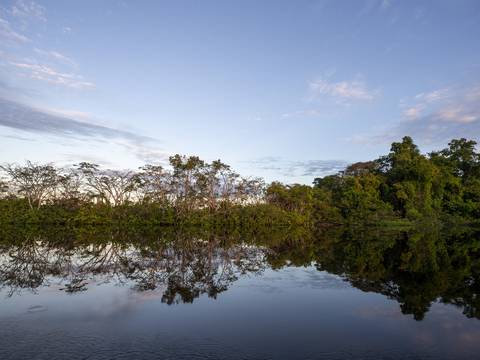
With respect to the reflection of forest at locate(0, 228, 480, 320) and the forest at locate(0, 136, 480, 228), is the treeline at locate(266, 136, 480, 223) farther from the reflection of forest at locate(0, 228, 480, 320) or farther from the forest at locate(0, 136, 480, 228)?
the reflection of forest at locate(0, 228, 480, 320)

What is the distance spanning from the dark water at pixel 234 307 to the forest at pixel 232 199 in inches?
846

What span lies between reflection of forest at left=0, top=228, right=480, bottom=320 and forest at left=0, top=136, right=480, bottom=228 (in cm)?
1635

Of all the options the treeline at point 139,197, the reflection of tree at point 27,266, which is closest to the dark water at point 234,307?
the reflection of tree at point 27,266

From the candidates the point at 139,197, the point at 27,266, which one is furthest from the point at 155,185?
the point at 27,266

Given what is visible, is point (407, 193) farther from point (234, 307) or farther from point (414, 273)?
point (234, 307)

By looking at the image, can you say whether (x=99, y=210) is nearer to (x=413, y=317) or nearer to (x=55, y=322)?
(x=55, y=322)

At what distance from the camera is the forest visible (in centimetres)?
3788

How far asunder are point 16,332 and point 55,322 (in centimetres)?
77

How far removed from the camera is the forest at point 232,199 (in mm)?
37875

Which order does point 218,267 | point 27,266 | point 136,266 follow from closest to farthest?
point 27,266, point 136,266, point 218,267

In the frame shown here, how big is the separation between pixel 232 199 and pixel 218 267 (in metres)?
25.5

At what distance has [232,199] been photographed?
40.1 m

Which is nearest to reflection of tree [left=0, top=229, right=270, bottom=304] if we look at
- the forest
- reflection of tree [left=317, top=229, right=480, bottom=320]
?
reflection of tree [left=317, top=229, right=480, bottom=320]

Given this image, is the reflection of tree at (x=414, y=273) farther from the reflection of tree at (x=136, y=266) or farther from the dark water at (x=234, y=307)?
the reflection of tree at (x=136, y=266)
